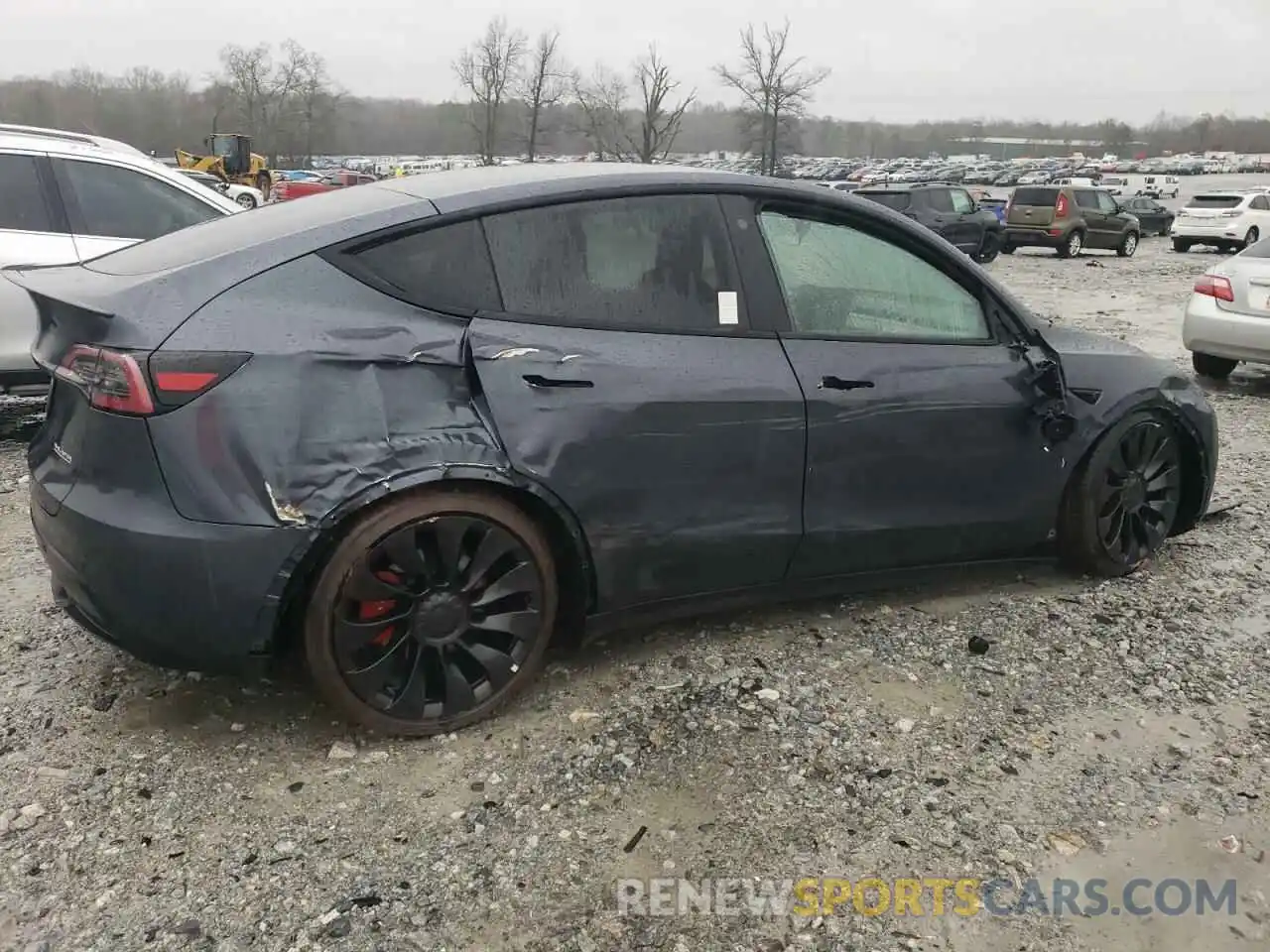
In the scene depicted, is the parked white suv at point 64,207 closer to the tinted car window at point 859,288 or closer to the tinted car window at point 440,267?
the tinted car window at point 440,267

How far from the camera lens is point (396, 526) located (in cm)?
260

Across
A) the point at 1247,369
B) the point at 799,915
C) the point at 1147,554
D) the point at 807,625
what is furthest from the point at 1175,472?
the point at 1247,369

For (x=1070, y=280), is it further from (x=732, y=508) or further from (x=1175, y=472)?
(x=732, y=508)

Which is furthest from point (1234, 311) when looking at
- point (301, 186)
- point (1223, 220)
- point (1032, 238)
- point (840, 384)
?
point (301, 186)

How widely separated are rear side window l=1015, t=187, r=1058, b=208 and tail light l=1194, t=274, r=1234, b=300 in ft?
51.9

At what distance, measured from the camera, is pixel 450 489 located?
2672 mm

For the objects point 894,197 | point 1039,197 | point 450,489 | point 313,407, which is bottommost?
point 450,489

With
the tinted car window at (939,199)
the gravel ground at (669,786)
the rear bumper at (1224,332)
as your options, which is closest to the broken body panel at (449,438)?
the gravel ground at (669,786)

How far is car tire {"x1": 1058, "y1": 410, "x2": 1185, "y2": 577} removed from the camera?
380cm

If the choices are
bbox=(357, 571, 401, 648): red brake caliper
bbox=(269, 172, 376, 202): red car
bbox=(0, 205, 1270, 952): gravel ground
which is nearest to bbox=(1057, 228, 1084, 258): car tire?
bbox=(269, 172, 376, 202): red car

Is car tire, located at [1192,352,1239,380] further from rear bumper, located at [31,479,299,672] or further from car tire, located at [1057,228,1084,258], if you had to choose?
car tire, located at [1057,228,1084,258]

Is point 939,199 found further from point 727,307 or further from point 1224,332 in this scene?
point 727,307

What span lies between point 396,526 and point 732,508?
40.9 inches

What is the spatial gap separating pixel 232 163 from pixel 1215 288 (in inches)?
1488
